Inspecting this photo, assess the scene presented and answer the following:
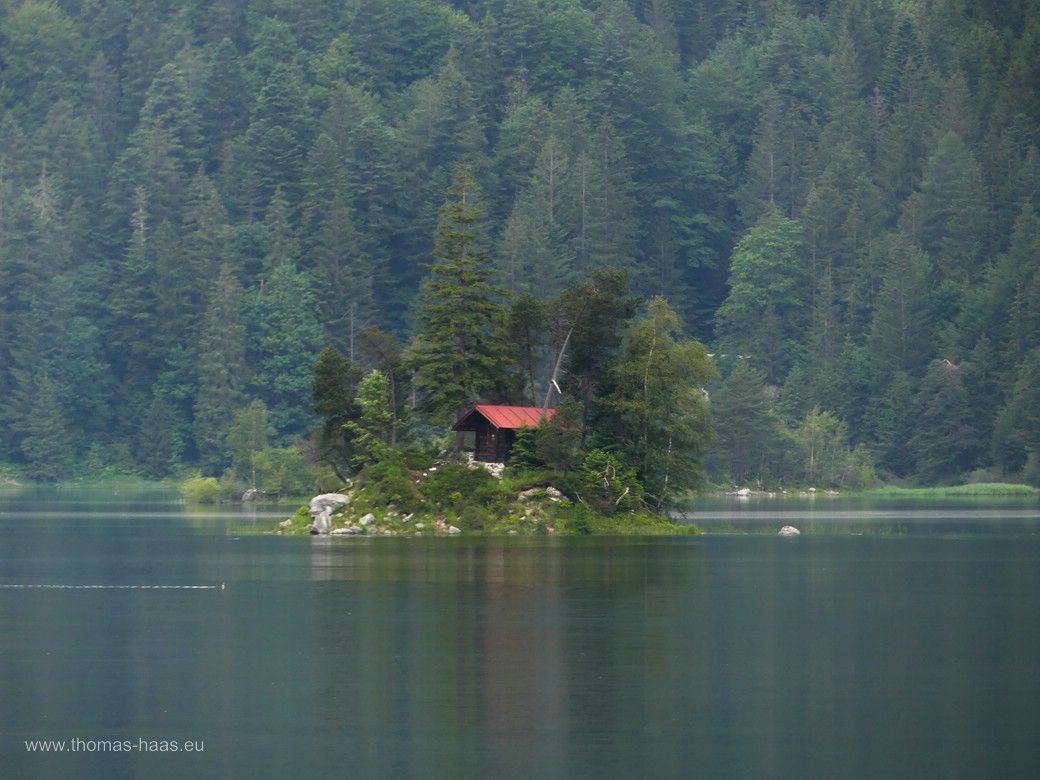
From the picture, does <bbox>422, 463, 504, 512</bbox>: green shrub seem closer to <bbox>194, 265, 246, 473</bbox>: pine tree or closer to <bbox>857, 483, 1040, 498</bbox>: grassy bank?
<bbox>857, 483, 1040, 498</bbox>: grassy bank

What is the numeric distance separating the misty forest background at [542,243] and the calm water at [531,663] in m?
88.9

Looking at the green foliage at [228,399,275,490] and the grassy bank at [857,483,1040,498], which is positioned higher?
the green foliage at [228,399,275,490]

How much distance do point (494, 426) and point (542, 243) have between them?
289ft

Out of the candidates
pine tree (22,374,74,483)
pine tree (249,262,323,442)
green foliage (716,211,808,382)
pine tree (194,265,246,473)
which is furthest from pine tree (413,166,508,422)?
pine tree (22,374,74,483)

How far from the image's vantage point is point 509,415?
8638 cm

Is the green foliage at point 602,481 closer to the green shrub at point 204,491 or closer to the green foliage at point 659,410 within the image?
the green foliage at point 659,410

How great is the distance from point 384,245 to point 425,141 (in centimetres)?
1107

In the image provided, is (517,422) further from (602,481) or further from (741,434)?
(741,434)

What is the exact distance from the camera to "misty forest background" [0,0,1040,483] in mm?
161500

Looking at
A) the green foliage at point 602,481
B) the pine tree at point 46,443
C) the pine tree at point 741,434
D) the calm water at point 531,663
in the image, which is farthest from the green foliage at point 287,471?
the calm water at point 531,663

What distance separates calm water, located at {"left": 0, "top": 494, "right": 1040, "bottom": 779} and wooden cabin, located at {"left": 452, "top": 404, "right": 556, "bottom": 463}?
14.0m

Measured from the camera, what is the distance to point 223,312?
169375 millimetres

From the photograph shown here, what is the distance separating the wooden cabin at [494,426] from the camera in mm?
85688

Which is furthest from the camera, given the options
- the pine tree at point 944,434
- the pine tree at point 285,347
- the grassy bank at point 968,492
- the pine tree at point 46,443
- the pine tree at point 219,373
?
the pine tree at point 46,443
